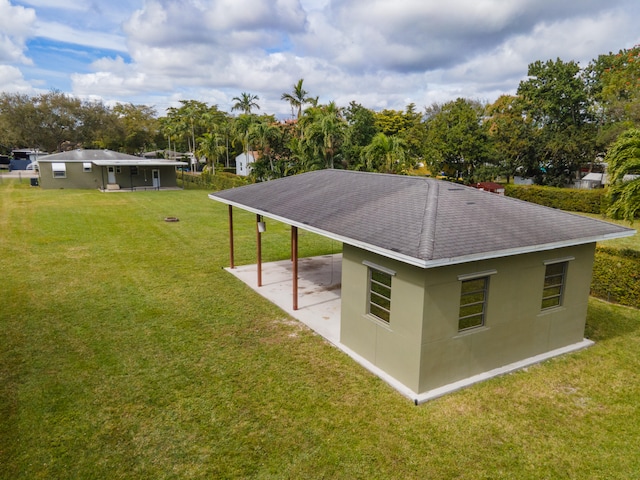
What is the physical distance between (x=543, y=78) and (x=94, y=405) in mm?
41295

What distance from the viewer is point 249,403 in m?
6.84

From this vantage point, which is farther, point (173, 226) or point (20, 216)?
point (20, 216)

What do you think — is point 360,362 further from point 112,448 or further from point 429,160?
point 429,160

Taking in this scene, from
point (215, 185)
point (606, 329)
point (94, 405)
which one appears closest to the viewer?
point (94, 405)

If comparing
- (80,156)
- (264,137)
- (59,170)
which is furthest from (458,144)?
(59,170)

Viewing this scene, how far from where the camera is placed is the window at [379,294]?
7.85m

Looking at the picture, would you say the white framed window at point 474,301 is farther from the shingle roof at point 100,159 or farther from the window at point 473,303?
the shingle roof at point 100,159

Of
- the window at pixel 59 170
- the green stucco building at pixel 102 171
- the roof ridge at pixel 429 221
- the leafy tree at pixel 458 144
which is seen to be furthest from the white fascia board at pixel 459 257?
the window at pixel 59 170

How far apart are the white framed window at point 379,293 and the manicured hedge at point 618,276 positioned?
7.70 metres

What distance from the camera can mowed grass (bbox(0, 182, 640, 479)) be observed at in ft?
18.2

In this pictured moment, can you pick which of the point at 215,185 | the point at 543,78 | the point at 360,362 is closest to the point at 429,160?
the point at 543,78

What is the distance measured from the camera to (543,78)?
36.6m

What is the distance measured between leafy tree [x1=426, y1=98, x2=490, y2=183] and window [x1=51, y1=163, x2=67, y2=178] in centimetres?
3245

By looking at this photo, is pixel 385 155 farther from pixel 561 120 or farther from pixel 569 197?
pixel 561 120
